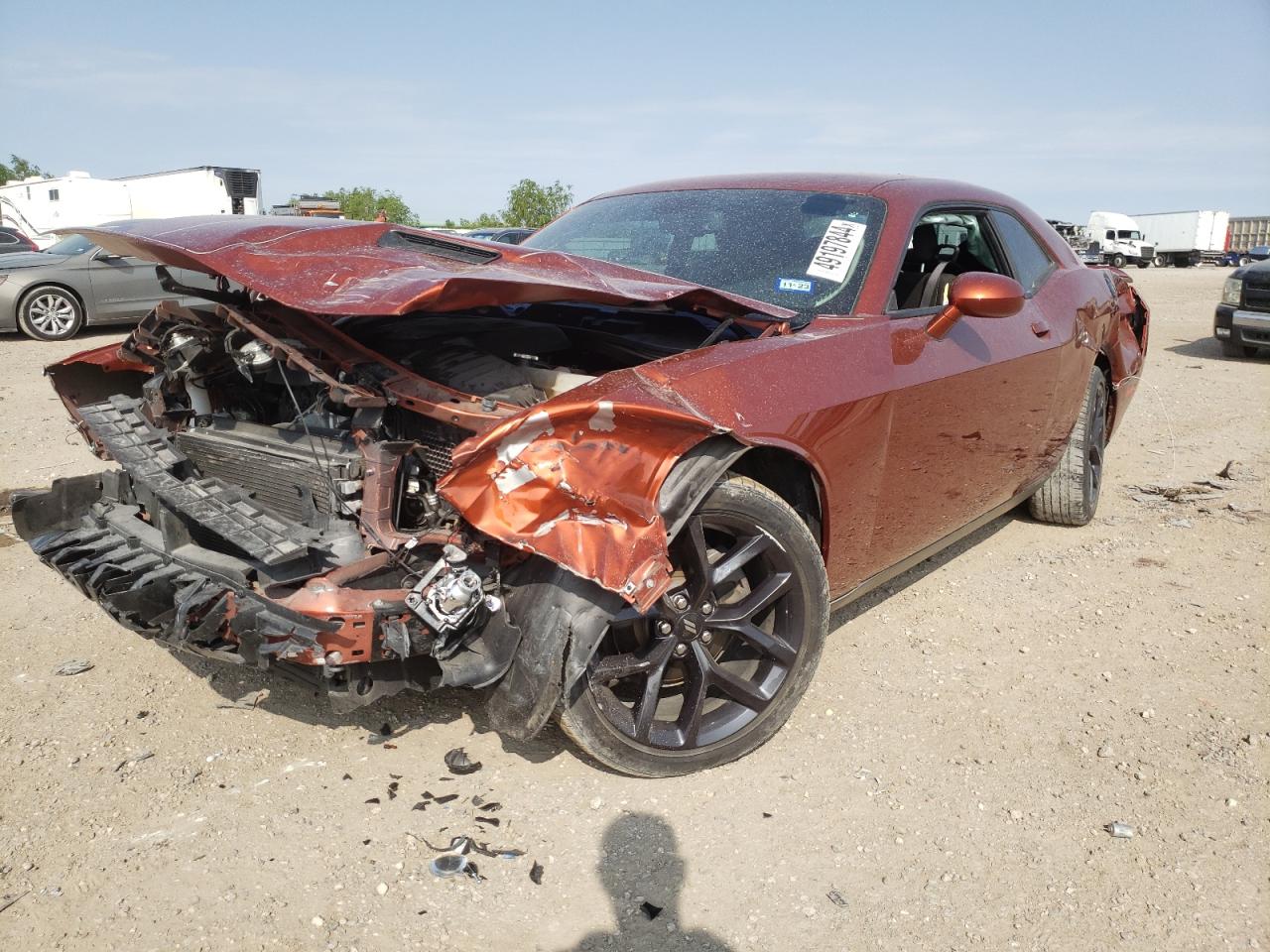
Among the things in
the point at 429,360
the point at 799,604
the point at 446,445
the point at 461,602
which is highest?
the point at 429,360

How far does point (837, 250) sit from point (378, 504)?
71.0 inches

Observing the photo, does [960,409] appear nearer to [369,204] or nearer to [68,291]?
[68,291]

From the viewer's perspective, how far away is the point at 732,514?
2.51 m

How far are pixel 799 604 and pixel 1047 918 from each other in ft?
3.22

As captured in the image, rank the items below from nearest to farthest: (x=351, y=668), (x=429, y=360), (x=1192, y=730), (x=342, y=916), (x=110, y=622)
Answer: (x=342, y=916), (x=351, y=668), (x=429, y=360), (x=1192, y=730), (x=110, y=622)

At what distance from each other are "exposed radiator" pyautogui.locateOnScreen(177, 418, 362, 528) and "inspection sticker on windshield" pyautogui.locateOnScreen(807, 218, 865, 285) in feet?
Answer: 5.49

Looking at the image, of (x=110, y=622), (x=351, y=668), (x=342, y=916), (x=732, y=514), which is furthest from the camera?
(x=110, y=622)

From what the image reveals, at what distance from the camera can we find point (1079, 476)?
4668 millimetres

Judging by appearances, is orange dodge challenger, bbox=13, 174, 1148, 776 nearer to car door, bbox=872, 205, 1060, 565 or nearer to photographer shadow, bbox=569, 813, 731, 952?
car door, bbox=872, 205, 1060, 565

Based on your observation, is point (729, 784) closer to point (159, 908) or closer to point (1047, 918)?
point (1047, 918)

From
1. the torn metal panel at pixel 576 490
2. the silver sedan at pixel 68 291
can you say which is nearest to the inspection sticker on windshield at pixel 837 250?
the torn metal panel at pixel 576 490

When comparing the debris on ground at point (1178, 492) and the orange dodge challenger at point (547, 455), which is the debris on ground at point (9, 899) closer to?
the orange dodge challenger at point (547, 455)

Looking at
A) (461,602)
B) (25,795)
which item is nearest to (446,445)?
(461,602)

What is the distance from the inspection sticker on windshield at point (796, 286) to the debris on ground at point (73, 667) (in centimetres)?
271
